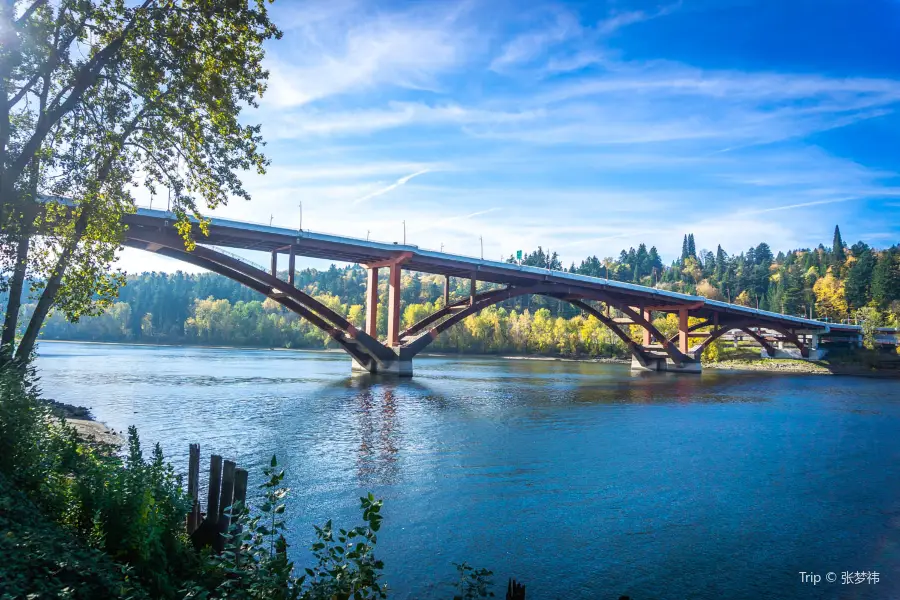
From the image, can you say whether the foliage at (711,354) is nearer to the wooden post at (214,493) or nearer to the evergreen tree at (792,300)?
the evergreen tree at (792,300)

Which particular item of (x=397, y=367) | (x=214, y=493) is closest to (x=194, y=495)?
(x=214, y=493)

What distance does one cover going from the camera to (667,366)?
244ft

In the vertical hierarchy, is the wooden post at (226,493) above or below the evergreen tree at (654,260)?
below

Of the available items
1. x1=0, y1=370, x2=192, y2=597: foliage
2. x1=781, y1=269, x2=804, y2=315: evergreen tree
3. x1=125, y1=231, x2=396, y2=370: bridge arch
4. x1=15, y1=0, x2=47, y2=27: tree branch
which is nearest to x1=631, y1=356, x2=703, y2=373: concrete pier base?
x1=125, y1=231, x2=396, y2=370: bridge arch

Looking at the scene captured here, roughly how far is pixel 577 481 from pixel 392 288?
3510 centimetres

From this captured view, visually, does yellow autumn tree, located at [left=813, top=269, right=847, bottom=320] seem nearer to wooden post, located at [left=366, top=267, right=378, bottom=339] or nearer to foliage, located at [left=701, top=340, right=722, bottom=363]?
foliage, located at [left=701, top=340, right=722, bottom=363]

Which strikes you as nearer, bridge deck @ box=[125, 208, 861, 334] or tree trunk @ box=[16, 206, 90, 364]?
tree trunk @ box=[16, 206, 90, 364]

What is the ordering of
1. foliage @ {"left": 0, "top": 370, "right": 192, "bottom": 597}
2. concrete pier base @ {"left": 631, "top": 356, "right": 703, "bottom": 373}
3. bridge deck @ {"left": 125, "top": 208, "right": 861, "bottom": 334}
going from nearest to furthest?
foliage @ {"left": 0, "top": 370, "right": 192, "bottom": 597}
bridge deck @ {"left": 125, "top": 208, "right": 861, "bottom": 334}
concrete pier base @ {"left": 631, "top": 356, "right": 703, "bottom": 373}

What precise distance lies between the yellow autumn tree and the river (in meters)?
97.3

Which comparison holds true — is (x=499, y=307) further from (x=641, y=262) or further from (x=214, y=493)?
(x=214, y=493)

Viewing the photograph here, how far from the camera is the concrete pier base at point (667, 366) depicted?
72312 mm

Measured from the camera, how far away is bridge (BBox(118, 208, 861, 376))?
3634cm

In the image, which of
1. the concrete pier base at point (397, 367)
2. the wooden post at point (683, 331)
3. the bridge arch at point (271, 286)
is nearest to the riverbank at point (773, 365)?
the wooden post at point (683, 331)

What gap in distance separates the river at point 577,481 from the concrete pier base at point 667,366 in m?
38.3
